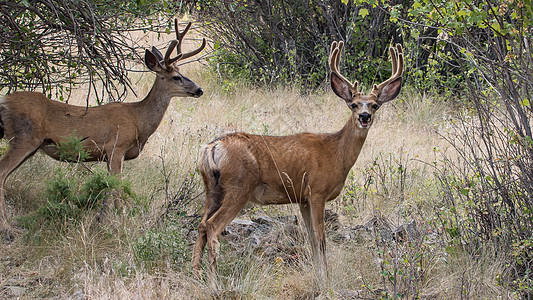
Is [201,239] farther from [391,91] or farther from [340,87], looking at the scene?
[391,91]

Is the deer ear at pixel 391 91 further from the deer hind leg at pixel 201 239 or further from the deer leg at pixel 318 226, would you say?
the deer hind leg at pixel 201 239

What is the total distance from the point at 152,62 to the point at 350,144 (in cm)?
319

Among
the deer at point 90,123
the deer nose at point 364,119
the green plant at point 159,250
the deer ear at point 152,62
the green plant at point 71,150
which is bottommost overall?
the green plant at point 159,250

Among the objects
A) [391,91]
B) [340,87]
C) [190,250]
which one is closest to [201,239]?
[190,250]

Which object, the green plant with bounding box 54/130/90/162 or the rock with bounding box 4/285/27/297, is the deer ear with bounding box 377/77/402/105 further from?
the rock with bounding box 4/285/27/297

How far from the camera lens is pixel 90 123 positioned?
300 inches

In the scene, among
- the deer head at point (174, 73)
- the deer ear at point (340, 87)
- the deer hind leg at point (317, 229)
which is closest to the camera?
the deer hind leg at point (317, 229)

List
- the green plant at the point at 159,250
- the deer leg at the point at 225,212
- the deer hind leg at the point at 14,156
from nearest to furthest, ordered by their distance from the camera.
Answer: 1. the green plant at the point at 159,250
2. the deer leg at the point at 225,212
3. the deer hind leg at the point at 14,156

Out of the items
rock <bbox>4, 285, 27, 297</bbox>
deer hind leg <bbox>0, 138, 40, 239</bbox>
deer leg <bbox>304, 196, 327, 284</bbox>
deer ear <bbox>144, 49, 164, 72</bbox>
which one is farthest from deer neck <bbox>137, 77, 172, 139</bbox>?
rock <bbox>4, 285, 27, 297</bbox>

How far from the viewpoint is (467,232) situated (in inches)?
223

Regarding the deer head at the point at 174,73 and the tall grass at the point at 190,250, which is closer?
the tall grass at the point at 190,250

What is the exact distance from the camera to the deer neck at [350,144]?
627cm

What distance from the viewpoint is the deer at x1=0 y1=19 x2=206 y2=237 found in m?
6.90

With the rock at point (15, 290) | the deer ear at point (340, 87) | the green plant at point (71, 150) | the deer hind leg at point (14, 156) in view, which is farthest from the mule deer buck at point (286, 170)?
the deer hind leg at point (14, 156)
